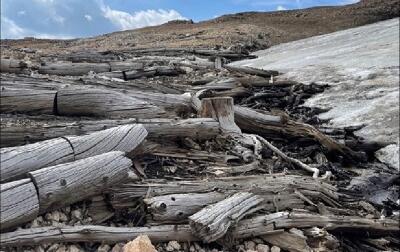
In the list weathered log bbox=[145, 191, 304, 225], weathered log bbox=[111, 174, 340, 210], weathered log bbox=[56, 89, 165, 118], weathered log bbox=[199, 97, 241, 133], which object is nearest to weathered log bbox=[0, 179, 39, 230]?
weathered log bbox=[111, 174, 340, 210]

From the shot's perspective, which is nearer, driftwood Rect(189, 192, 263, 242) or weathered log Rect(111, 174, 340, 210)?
driftwood Rect(189, 192, 263, 242)

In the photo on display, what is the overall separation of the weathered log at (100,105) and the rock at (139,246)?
5.66ft

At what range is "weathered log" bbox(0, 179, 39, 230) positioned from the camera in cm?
370

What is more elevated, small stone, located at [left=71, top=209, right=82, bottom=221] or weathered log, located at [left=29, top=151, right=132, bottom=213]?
weathered log, located at [left=29, top=151, right=132, bottom=213]

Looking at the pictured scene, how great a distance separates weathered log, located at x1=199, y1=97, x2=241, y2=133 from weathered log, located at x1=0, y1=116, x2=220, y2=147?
0.66 feet

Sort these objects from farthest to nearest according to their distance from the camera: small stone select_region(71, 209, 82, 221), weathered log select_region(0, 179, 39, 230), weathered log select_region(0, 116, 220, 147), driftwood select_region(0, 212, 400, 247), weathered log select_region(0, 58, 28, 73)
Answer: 1. weathered log select_region(0, 58, 28, 73)
2. weathered log select_region(0, 116, 220, 147)
3. small stone select_region(71, 209, 82, 221)
4. driftwood select_region(0, 212, 400, 247)
5. weathered log select_region(0, 179, 39, 230)

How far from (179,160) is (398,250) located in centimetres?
214

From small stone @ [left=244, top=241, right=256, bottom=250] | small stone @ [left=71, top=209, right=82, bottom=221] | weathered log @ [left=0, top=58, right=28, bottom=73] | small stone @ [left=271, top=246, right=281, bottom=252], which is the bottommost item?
small stone @ [left=271, top=246, right=281, bottom=252]

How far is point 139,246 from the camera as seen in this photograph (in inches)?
158

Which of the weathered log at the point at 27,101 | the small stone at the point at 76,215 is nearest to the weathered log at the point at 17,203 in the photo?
the small stone at the point at 76,215

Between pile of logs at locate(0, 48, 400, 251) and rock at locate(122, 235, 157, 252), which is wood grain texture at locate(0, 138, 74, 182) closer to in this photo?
pile of logs at locate(0, 48, 400, 251)

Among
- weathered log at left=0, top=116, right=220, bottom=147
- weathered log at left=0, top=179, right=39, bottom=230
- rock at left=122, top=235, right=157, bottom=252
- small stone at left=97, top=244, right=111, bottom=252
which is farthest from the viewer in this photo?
weathered log at left=0, top=116, right=220, bottom=147

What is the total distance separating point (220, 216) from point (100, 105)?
1.69 m

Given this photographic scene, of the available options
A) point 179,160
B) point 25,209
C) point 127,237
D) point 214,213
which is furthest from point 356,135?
point 25,209
